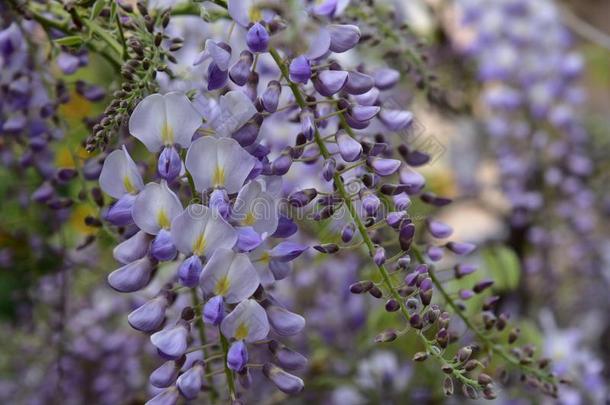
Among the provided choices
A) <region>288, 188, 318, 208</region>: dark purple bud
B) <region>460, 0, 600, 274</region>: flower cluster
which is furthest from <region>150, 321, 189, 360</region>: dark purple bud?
<region>460, 0, 600, 274</region>: flower cluster

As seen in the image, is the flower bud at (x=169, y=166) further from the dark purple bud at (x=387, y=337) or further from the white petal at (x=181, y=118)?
the dark purple bud at (x=387, y=337)

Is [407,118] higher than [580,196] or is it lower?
higher

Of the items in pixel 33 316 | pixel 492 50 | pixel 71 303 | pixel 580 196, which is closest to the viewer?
pixel 33 316

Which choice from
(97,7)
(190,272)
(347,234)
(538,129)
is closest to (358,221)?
(347,234)

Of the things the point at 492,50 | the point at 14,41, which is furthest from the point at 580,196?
the point at 14,41

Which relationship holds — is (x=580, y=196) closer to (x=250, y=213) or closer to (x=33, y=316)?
(x=33, y=316)

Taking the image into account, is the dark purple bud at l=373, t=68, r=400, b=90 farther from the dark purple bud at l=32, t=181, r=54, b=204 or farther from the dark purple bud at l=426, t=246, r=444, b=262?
the dark purple bud at l=32, t=181, r=54, b=204

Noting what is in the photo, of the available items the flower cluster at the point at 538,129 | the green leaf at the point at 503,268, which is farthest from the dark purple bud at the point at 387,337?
the flower cluster at the point at 538,129
